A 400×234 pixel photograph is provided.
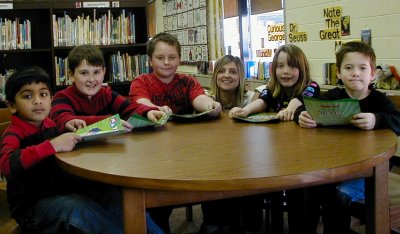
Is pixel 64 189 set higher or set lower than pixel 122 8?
lower

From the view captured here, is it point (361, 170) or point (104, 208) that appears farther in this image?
point (104, 208)

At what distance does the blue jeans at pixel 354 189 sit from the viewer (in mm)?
1630

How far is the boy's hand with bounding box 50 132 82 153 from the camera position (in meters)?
1.43

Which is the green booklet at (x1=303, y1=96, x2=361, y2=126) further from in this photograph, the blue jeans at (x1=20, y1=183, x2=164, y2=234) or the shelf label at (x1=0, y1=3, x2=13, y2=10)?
the shelf label at (x1=0, y1=3, x2=13, y2=10)

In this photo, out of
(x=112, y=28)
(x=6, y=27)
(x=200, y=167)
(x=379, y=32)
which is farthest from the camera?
(x=112, y=28)

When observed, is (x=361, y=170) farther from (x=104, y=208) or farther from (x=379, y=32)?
(x=379, y=32)

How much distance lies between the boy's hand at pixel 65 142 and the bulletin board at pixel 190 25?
183 inches

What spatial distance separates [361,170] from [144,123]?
92cm

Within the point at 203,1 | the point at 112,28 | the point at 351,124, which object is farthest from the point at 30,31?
the point at 351,124

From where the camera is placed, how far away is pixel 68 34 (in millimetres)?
4141

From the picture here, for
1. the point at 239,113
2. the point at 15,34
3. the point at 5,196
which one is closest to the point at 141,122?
the point at 239,113

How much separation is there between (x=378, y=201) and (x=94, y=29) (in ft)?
11.2

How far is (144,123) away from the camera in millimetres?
1818

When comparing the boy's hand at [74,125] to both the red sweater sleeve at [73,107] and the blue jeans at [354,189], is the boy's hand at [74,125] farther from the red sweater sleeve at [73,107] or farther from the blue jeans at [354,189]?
the blue jeans at [354,189]
